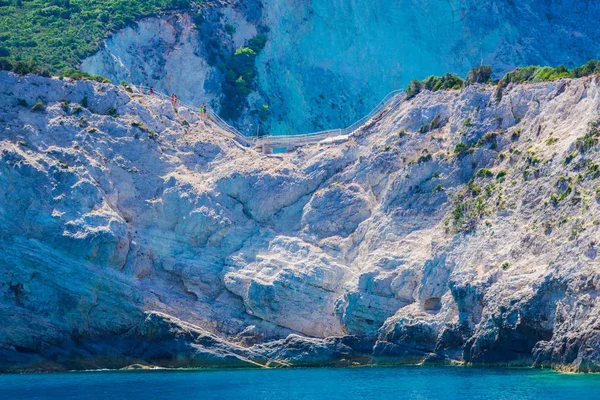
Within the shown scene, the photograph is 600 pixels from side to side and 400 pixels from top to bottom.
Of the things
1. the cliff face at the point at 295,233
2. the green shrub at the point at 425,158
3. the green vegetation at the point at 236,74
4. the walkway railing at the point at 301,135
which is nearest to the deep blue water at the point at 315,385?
the cliff face at the point at 295,233

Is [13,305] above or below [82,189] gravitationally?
below

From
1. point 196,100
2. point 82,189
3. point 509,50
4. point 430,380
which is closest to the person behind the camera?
point 430,380

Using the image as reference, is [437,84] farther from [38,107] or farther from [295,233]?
[38,107]

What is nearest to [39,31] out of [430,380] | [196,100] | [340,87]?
[196,100]

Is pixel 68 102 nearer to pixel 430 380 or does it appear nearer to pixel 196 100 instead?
pixel 196 100

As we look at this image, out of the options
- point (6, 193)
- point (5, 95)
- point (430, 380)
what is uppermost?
point (5, 95)

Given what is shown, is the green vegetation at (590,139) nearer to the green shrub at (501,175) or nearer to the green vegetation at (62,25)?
the green shrub at (501,175)

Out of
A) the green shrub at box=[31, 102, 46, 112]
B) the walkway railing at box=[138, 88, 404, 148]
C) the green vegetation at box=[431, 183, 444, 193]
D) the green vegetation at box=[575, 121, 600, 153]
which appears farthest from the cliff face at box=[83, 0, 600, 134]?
the green vegetation at box=[575, 121, 600, 153]
